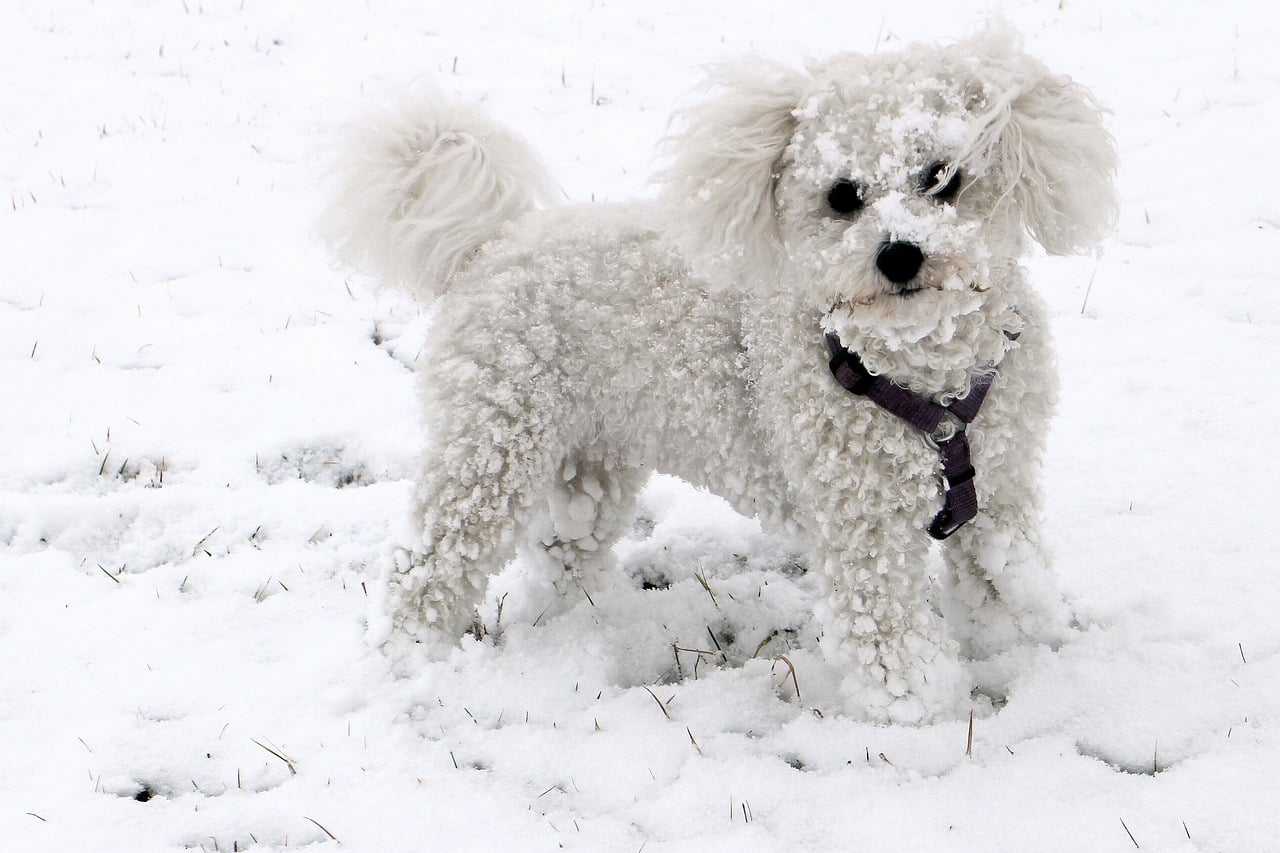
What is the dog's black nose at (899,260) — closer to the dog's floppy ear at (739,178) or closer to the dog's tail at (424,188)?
the dog's floppy ear at (739,178)

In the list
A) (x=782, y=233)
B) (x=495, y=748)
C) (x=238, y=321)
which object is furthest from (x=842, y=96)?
(x=238, y=321)

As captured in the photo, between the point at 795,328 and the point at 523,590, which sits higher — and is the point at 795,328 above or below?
above

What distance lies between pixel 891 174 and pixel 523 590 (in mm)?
2026

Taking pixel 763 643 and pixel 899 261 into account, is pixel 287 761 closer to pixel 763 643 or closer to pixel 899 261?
pixel 763 643

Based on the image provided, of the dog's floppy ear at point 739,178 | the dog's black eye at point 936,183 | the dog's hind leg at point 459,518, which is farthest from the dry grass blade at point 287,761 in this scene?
the dog's black eye at point 936,183

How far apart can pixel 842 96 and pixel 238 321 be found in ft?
11.9

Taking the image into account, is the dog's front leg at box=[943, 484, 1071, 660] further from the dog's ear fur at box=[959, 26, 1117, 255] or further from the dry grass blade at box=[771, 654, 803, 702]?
the dog's ear fur at box=[959, 26, 1117, 255]

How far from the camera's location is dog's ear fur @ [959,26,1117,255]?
226 cm

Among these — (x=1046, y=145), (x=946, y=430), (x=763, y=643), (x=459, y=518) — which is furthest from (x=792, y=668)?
(x=1046, y=145)

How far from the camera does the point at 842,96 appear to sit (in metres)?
2.37

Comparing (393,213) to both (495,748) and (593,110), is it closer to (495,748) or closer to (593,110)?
(495,748)

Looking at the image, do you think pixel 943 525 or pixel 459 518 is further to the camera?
pixel 459 518

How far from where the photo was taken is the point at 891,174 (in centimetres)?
223

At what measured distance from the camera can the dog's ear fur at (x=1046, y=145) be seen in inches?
89.1
